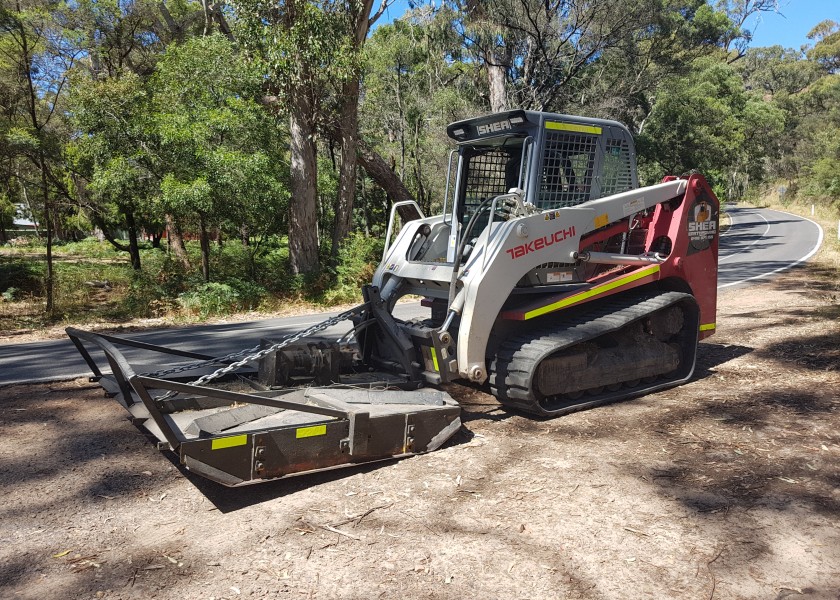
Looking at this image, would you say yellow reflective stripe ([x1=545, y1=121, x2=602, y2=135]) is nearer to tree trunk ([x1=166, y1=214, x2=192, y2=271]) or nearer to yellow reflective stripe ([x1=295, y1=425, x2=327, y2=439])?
yellow reflective stripe ([x1=295, y1=425, x2=327, y2=439])

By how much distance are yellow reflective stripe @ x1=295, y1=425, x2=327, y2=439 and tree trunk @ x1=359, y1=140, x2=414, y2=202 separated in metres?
16.8

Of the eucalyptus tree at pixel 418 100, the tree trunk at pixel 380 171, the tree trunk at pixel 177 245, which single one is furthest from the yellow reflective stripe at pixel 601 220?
the tree trunk at pixel 177 245

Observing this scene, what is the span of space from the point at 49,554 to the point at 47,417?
294 cm

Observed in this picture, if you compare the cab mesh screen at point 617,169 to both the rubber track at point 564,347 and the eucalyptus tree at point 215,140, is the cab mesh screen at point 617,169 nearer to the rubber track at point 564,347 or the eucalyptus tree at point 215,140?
the rubber track at point 564,347

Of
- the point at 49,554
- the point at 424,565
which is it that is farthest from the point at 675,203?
the point at 49,554

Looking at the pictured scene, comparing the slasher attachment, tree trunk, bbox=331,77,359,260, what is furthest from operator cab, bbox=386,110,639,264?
tree trunk, bbox=331,77,359,260

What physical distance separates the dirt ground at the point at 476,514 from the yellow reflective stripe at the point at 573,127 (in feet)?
9.12

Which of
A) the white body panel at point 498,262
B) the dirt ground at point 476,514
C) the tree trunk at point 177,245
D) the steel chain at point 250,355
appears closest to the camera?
the dirt ground at point 476,514

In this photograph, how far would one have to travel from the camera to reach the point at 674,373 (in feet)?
24.8

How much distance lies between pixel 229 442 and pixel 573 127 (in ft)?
14.7

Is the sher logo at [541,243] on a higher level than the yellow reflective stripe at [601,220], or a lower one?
lower

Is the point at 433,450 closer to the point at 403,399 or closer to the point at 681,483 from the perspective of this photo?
the point at 403,399

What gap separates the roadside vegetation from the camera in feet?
53.9

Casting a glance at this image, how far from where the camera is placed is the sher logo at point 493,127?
263 inches
